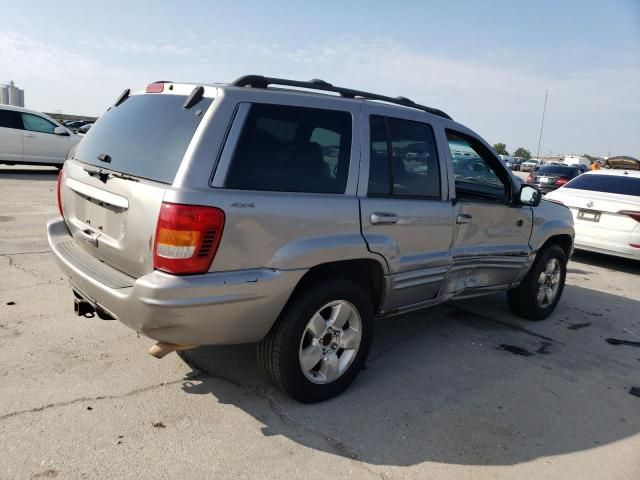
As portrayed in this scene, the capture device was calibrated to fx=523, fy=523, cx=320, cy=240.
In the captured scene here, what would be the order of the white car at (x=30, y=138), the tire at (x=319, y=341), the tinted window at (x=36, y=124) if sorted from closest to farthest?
the tire at (x=319, y=341)
the white car at (x=30, y=138)
the tinted window at (x=36, y=124)

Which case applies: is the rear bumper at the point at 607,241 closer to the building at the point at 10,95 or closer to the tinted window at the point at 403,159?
the tinted window at the point at 403,159

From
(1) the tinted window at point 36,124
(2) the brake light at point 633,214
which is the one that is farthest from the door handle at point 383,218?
(1) the tinted window at point 36,124

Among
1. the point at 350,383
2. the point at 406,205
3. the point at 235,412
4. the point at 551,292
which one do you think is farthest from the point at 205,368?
the point at 551,292

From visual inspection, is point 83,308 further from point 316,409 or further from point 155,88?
point 316,409

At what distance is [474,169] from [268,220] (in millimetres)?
2509

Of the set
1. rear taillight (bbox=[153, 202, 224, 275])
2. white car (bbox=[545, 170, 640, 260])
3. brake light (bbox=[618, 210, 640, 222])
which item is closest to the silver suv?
rear taillight (bbox=[153, 202, 224, 275])

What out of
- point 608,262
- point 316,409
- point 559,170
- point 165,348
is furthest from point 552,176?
point 165,348

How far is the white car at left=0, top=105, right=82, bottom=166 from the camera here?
522 inches

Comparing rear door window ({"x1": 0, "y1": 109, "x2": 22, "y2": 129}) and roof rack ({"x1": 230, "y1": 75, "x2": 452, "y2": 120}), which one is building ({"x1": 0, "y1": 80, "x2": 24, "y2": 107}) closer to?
rear door window ({"x1": 0, "y1": 109, "x2": 22, "y2": 129})

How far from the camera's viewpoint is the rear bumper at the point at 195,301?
2.60 m

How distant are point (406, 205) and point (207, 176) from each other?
4.84 feet

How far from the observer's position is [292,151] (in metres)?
3.03

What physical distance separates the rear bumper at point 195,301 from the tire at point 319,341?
0.46 feet

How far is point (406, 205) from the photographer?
141 inches
